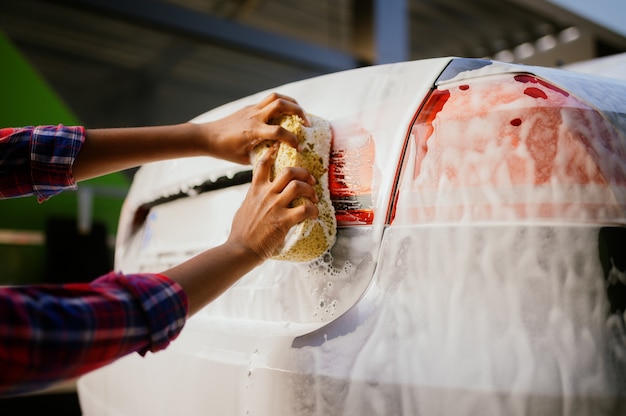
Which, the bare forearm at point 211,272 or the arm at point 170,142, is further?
the arm at point 170,142

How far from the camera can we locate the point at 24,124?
5441mm

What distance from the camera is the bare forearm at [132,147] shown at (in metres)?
1.25

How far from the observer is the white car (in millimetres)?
884

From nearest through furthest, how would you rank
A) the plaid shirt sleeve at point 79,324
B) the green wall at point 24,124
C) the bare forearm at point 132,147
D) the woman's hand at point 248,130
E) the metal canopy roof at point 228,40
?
the plaid shirt sleeve at point 79,324 < the woman's hand at point 248,130 < the bare forearm at point 132,147 < the green wall at point 24,124 < the metal canopy roof at point 228,40

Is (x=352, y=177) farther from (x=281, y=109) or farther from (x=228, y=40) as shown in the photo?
(x=228, y=40)

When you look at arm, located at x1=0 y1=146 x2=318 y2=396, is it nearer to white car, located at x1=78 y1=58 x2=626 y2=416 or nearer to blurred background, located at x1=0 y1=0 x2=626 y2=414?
white car, located at x1=78 y1=58 x2=626 y2=416

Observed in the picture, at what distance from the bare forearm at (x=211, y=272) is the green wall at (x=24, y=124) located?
4943 millimetres

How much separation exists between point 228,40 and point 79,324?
538 centimetres

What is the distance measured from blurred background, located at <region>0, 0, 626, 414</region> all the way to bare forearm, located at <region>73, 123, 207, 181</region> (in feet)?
7.05

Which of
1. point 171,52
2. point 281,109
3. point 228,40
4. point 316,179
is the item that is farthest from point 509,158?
point 171,52

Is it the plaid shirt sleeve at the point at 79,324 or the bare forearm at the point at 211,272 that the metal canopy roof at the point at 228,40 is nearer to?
the bare forearm at the point at 211,272

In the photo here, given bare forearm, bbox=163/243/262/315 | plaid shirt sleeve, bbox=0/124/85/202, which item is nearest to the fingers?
bare forearm, bbox=163/243/262/315

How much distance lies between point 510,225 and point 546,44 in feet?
37.2

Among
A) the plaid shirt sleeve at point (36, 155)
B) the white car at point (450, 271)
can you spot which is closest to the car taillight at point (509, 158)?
the white car at point (450, 271)
